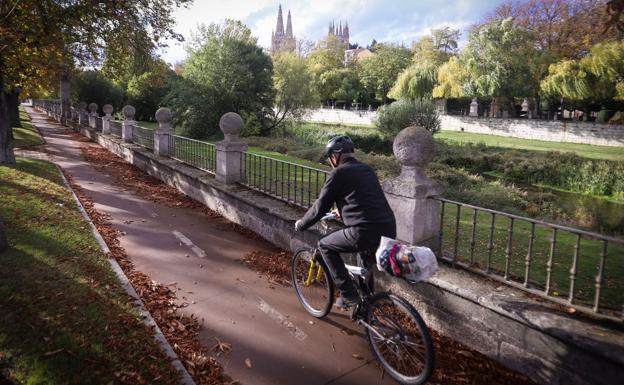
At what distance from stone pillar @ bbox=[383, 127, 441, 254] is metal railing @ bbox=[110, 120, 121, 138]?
1749 cm

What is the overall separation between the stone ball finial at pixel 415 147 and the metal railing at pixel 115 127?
17554 millimetres

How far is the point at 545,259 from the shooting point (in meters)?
6.39

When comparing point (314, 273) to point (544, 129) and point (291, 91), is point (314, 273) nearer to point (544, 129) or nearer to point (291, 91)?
point (291, 91)

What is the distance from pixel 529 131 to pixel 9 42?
36.0 metres

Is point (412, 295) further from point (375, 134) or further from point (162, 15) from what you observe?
point (375, 134)

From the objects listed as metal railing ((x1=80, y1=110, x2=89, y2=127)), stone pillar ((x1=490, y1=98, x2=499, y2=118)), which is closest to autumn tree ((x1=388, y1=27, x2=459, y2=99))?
stone pillar ((x1=490, y1=98, x2=499, y2=118))

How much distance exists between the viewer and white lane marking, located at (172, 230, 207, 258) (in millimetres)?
6598

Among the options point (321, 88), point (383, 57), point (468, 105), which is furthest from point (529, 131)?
point (321, 88)

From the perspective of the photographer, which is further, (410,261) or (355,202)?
(355,202)

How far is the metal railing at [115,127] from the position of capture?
19486 mm

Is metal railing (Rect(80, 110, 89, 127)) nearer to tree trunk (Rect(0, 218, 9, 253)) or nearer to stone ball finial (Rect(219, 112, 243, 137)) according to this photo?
stone ball finial (Rect(219, 112, 243, 137))

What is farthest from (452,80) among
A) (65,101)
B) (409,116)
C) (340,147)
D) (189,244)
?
(340,147)

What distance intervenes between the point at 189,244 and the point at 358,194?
408cm

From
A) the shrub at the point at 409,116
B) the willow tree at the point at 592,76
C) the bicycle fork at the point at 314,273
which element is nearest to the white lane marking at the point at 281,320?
the bicycle fork at the point at 314,273
